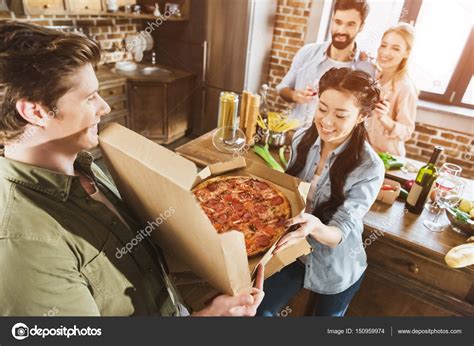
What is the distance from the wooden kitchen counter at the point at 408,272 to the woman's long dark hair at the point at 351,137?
0.18 meters

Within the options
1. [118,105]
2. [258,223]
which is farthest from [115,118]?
[258,223]

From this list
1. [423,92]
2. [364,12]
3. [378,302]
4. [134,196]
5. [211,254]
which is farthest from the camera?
[423,92]

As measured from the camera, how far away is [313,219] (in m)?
0.86

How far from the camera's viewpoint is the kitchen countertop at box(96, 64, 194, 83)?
2766 millimetres

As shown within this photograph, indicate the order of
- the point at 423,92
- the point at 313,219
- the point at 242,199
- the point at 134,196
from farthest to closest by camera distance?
1. the point at 423,92
2. the point at 242,199
3. the point at 313,219
4. the point at 134,196

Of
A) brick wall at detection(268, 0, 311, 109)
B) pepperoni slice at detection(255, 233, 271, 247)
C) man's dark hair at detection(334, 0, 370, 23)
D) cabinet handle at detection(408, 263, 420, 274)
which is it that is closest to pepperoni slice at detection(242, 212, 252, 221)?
pepperoni slice at detection(255, 233, 271, 247)

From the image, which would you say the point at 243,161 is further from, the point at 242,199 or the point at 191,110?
the point at 191,110

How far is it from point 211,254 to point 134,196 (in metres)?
0.26

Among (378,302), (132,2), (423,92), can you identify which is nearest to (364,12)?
(423,92)

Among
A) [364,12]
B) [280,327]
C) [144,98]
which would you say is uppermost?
[364,12]

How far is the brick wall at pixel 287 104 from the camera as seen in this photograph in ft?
8.40

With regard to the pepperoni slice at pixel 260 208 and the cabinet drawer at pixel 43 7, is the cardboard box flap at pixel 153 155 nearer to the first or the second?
the pepperoni slice at pixel 260 208

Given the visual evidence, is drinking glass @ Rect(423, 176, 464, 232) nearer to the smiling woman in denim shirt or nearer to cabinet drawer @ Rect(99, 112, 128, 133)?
the smiling woman in denim shirt

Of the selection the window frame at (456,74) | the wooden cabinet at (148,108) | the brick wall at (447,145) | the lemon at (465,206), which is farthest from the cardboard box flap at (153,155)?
the brick wall at (447,145)
